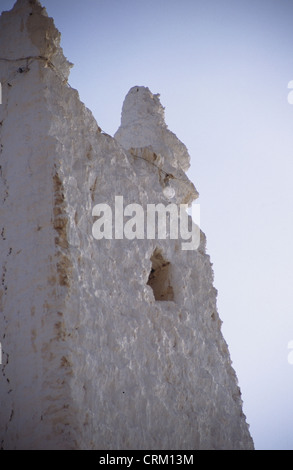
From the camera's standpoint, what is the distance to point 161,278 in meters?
6.87

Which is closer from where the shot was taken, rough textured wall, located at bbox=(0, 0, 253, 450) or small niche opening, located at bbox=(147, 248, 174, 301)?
rough textured wall, located at bbox=(0, 0, 253, 450)

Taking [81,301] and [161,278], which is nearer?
[81,301]

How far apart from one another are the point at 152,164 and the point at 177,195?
2.94 ft

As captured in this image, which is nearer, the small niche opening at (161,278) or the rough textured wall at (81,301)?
the rough textured wall at (81,301)

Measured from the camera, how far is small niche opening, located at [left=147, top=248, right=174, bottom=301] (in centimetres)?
674

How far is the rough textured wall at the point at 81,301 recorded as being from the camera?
168 inches

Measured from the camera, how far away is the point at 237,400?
707cm

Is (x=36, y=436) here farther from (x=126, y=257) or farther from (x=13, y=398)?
(x=126, y=257)

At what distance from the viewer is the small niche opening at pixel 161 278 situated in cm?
A: 674

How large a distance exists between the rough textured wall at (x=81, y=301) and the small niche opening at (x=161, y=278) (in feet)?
0.05

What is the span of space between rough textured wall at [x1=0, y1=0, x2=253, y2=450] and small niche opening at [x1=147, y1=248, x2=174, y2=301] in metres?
0.01

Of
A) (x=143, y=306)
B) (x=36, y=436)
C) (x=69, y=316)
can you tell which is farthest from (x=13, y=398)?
(x=143, y=306)

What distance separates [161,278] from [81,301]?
92.3 inches
